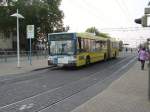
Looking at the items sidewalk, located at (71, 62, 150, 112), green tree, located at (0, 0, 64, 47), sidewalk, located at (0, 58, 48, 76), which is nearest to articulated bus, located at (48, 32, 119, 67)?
sidewalk, located at (0, 58, 48, 76)

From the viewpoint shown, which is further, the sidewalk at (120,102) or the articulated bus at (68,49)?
the articulated bus at (68,49)

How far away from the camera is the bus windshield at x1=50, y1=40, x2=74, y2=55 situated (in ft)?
78.6

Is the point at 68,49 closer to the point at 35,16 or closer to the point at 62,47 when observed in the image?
the point at 62,47

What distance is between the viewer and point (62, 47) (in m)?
24.3

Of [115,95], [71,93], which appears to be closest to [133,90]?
[115,95]

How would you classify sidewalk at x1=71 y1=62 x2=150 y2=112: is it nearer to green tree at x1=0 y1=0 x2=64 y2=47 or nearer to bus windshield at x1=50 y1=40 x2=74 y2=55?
bus windshield at x1=50 y1=40 x2=74 y2=55

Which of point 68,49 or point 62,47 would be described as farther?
point 62,47

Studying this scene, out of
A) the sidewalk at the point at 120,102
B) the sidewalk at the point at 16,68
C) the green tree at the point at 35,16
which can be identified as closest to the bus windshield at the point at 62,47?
the sidewalk at the point at 16,68

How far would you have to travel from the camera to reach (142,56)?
78.8 ft

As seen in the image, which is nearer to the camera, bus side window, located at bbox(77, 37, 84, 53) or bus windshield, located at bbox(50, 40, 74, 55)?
bus windshield, located at bbox(50, 40, 74, 55)

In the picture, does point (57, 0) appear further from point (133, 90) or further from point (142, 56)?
point (133, 90)

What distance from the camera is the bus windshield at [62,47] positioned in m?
24.0

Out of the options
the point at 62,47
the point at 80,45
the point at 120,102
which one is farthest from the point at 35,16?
the point at 120,102

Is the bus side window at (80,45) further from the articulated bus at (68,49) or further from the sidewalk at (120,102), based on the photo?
the sidewalk at (120,102)
